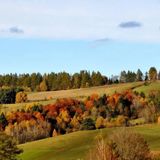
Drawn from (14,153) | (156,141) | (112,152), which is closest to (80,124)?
(156,141)

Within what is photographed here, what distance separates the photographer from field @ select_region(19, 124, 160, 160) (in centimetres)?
11706

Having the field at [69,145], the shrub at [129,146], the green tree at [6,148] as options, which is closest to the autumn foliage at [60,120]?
the field at [69,145]

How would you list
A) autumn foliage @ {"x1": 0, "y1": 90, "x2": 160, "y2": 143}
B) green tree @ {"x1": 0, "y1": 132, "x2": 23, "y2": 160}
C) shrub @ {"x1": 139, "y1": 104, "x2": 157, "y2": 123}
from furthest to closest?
shrub @ {"x1": 139, "y1": 104, "x2": 157, "y2": 123} < autumn foliage @ {"x1": 0, "y1": 90, "x2": 160, "y2": 143} < green tree @ {"x1": 0, "y1": 132, "x2": 23, "y2": 160}

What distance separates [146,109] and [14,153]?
108883 millimetres

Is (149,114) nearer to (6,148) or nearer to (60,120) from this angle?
(60,120)

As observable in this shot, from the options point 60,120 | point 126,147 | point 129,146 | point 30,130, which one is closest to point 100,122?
point 60,120

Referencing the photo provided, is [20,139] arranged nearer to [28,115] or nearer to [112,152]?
[28,115]

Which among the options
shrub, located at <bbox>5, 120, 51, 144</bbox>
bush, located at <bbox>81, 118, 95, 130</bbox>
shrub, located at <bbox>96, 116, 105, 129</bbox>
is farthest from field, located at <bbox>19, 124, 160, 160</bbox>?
shrub, located at <bbox>5, 120, 51, 144</bbox>

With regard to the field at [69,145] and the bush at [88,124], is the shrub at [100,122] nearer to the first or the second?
the bush at [88,124]

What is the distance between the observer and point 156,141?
124312 mm

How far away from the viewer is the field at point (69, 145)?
117062 millimetres

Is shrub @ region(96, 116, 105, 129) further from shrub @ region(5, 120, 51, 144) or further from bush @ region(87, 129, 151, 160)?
bush @ region(87, 129, 151, 160)

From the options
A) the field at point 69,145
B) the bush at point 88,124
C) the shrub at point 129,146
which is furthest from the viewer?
the bush at point 88,124

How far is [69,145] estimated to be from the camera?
131 meters
